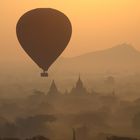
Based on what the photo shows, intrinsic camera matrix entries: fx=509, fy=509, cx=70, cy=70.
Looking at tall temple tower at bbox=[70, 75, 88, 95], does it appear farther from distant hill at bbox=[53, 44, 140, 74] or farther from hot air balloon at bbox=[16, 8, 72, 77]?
hot air balloon at bbox=[16, 8, 72, 77]

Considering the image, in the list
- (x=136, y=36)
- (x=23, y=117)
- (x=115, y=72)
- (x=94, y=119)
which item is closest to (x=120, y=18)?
(x=136, y=36)

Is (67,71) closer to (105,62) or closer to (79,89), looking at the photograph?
(79,89)

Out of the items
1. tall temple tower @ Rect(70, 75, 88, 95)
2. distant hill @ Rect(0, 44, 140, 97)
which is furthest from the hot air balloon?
tall temple tower @ Rect(70, 75, 88, 95)

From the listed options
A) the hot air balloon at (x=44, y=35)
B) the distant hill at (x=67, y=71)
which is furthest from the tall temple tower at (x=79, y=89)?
the hot air balloon at (x=44, y=35)

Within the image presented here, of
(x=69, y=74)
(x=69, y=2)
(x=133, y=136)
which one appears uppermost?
(x=69, y=2)

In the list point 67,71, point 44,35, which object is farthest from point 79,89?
point 44,35

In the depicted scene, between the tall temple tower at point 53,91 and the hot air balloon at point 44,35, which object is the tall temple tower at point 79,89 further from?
the hot air balloon at point 44,35

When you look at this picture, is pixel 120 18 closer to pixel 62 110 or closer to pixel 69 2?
pixel 69 2

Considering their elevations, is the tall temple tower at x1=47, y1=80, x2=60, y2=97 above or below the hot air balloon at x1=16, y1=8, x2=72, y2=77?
below
